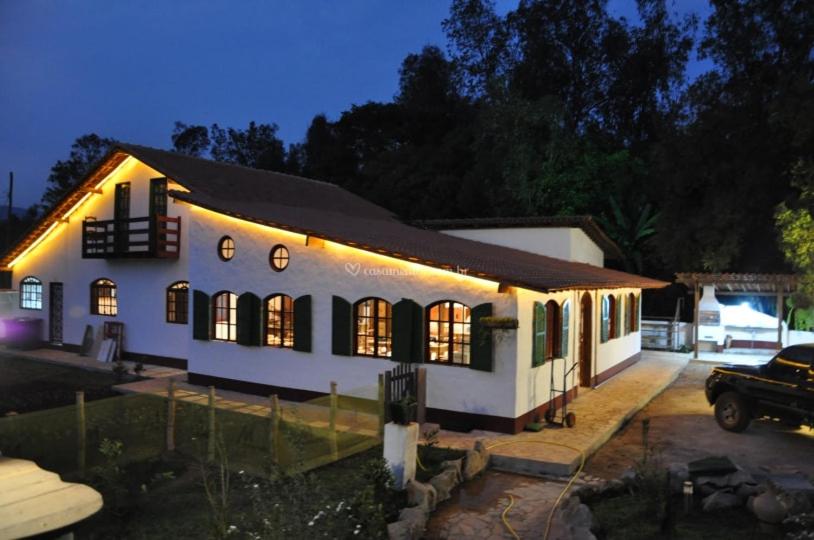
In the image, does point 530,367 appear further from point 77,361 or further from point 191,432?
point 77,361

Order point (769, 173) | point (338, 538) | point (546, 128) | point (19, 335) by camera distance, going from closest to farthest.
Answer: point (338, 538) → point (19, 335) → point (769, 173) → point (546, 128)

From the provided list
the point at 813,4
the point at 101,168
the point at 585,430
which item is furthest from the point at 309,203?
the point at 813,4

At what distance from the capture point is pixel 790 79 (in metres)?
19.1

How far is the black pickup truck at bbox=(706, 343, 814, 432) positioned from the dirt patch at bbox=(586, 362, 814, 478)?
0.38 meters

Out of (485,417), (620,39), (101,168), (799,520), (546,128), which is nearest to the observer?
(799,520)

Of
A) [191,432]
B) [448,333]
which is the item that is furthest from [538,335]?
[191,432]

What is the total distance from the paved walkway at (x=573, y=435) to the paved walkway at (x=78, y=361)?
9.40 metres

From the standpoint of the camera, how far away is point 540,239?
1875 centimetres

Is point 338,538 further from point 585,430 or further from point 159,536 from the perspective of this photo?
point 585,430

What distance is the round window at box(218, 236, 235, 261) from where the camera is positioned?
14117mm

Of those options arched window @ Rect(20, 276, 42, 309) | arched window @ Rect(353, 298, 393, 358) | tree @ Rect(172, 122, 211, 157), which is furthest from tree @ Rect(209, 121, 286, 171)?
arched window @ Rect(353, 298, 393, 358)

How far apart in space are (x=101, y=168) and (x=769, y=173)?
23.2m

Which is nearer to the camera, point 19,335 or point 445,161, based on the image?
point 19,335

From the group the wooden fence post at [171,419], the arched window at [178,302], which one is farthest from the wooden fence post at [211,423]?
the arched window at [178,302]
